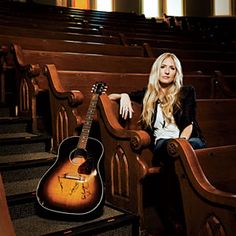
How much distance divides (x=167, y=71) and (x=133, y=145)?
1.48 ft

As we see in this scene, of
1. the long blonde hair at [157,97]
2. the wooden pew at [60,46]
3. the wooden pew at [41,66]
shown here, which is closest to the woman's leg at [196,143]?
the long blonde hair at [157,97]

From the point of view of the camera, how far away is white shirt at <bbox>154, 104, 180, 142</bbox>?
1.87 meters

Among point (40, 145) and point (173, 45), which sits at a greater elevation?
point (173, 45)

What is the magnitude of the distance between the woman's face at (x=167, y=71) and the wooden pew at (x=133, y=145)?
7.5 inches

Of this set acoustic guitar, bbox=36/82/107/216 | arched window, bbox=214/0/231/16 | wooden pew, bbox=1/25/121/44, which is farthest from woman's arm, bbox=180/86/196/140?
arched window, bbox=214/0/231/16

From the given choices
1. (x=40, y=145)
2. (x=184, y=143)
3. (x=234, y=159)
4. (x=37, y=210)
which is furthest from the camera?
(x=40, y=145)

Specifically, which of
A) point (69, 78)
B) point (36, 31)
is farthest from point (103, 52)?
point (69, 78)

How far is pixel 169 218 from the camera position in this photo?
179 cm

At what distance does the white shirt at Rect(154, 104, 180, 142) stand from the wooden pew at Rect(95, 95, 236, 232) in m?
0.09

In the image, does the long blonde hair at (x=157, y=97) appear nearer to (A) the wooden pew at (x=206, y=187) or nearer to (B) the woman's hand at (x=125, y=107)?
(B) the woman's hand at (x=125, y=107)

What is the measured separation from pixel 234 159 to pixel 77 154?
0.63 metres

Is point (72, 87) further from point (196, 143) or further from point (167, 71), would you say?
point (196, 143)

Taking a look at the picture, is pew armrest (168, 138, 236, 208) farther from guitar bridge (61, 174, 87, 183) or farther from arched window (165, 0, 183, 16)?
arched window (165, 0, 183, 16)

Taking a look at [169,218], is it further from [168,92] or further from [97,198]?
Answer: [168,92]
